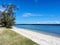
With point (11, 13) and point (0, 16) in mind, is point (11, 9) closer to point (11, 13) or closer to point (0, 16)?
point (11, 13)

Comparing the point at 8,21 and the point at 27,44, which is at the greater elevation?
the point at 8,21

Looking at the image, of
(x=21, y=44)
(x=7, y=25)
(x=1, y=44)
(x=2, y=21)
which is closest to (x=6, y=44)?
(x=1, y=44)

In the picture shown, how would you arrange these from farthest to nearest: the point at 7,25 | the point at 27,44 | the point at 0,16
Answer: the point at 0,16, the point at 7,25, the point at 27,44

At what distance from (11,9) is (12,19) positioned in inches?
173

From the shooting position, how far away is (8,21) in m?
42.2

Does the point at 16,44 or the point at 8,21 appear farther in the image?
the point at 8,21

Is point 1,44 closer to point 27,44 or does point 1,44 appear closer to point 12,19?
point 27,44

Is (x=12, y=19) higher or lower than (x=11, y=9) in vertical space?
lower

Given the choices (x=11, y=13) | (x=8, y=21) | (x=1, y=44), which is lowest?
(x=1, y=44)

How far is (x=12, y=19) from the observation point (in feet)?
140

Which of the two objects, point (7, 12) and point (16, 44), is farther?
point (7, 12)

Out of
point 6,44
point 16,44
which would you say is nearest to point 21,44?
point 16,44

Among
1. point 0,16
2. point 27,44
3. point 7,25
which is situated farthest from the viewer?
point 0,16

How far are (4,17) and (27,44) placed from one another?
34013 mm
